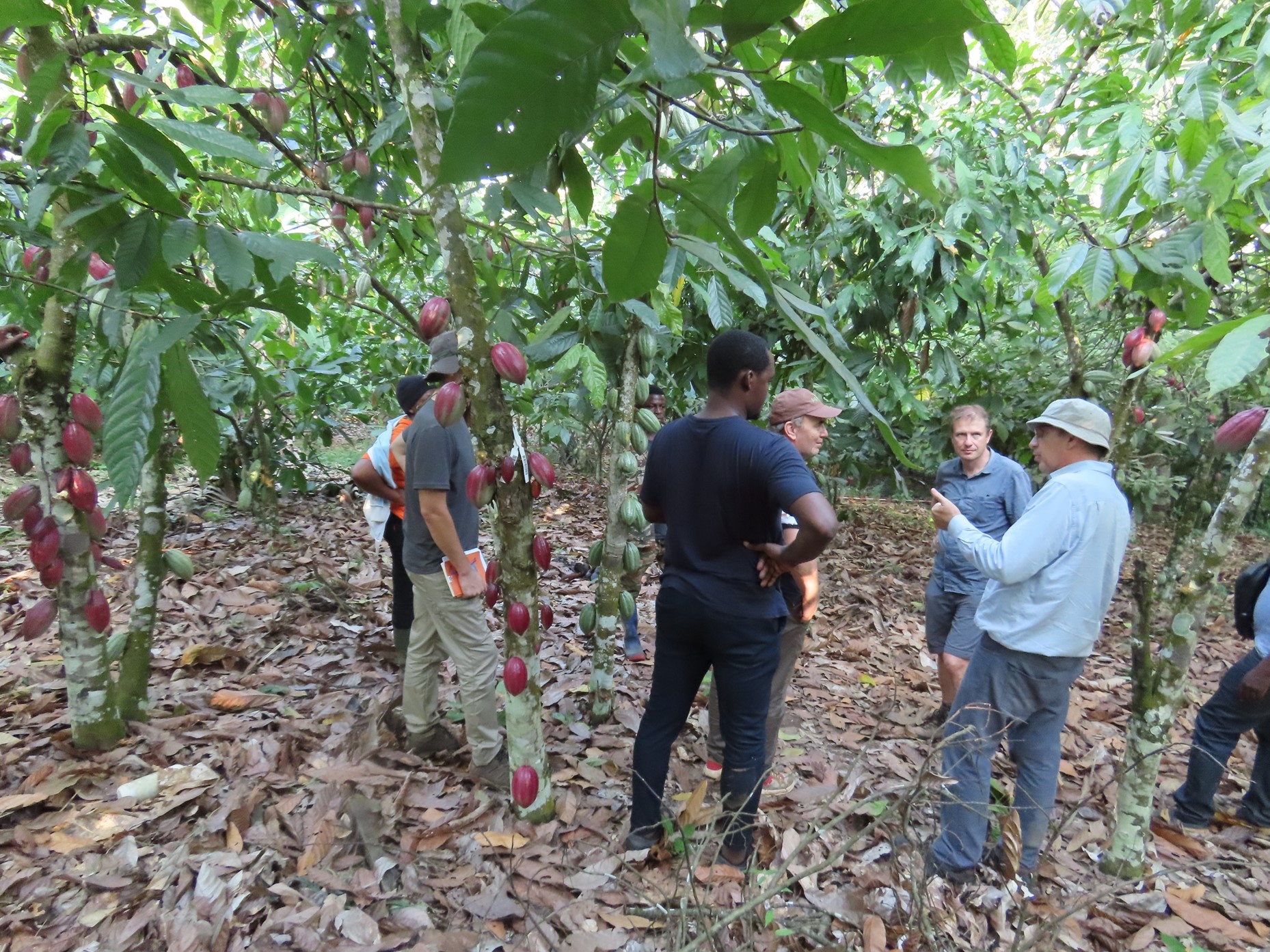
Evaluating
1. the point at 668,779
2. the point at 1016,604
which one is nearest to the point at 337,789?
the point at 668,779

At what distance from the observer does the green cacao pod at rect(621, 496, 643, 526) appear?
95.6 inches

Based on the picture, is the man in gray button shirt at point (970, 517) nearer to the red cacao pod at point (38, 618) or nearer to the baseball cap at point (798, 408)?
the baseball cap at point (798, 408)

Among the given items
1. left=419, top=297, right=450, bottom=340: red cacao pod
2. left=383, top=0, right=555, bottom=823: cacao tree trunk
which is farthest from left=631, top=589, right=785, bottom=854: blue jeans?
left=419, top=297, right=450, bottom=340: red cacao pod

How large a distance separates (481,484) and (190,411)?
620 mm

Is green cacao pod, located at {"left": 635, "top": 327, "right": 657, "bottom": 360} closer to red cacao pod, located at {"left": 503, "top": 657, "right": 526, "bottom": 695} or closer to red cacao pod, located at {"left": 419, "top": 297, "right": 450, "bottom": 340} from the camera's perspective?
red cacao pod, located at {"left": 419, "top": 297, "right": 450, "bottom": 340}

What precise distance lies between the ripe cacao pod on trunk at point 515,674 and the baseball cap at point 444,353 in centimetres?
80

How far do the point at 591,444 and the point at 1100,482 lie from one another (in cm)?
603

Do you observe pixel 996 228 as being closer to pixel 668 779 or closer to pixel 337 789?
pixel 668 779

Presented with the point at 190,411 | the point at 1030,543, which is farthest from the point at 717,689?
the point at 190,411

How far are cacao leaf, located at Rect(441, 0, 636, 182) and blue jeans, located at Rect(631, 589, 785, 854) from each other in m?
1.57

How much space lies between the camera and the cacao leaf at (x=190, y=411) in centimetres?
116

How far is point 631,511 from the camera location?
244 centimetres

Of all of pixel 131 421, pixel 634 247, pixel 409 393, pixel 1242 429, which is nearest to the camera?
pixel 634 247

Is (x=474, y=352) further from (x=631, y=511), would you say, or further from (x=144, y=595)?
(x=144, y=595)
